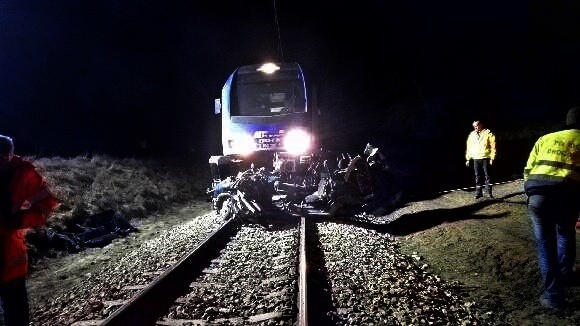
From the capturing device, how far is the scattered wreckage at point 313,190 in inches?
369

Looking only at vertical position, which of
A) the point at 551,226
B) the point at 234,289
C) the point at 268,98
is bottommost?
the point at 234,289

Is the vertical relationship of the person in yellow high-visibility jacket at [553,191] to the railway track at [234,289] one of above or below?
above

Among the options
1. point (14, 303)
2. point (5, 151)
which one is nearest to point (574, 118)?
point (5, 151)

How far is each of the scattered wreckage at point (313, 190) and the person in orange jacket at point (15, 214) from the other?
544cm

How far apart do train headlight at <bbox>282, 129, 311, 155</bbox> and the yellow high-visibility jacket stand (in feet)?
13.0

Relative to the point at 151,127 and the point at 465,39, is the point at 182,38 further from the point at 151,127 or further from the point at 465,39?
the point at 465,39

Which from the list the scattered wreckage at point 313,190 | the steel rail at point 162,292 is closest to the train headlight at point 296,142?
the scattered wreckage at point 313,190

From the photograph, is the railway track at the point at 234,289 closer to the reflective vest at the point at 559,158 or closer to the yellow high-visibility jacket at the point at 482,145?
the reflective vest at the point at 559,158

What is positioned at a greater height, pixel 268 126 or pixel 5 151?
pixel 268 126

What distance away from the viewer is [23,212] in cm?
311

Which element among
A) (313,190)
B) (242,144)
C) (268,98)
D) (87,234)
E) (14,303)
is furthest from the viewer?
(268,98)

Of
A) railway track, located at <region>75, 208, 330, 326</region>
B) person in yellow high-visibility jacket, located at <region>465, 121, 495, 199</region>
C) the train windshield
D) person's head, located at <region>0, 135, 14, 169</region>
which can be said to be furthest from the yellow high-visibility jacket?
person's head, located at <region>0, 135, 14, 169</region>

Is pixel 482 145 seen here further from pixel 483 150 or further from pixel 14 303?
pixel 14 303

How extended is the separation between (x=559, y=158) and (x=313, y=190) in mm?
Result: 7026
